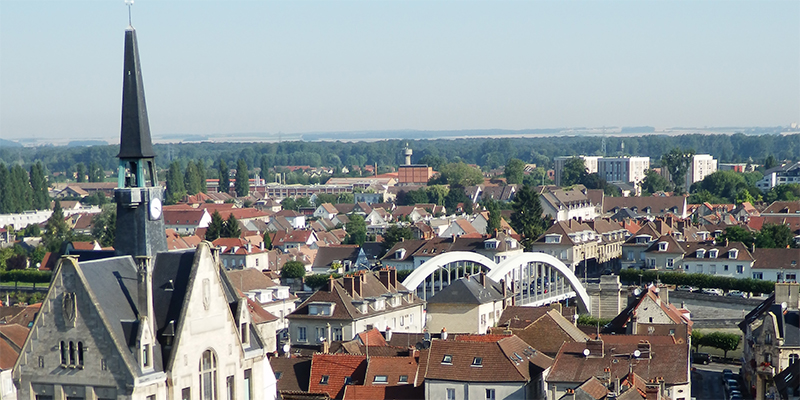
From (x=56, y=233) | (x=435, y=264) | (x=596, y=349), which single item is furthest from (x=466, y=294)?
(x=56, y=233)

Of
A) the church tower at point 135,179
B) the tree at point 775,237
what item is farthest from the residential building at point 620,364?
the tree at point 775,237

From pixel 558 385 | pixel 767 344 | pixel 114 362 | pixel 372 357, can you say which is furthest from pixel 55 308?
pixel 767 344

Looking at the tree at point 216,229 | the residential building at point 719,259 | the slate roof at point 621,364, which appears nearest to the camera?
the slate roof at point 621,364

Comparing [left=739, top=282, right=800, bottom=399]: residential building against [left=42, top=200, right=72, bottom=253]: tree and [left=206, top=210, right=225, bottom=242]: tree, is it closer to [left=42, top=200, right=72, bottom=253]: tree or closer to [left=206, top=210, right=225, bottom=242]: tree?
[left=206, top=210, right=225, bottom=242]: tree

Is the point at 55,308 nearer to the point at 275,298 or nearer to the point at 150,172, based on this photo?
the point at 150,172

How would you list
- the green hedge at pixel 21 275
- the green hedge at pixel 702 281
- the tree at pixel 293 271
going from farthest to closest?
the green hedge at pixel 21 275
the tree at pixel 293 271
the green hedge at pixel 702 281

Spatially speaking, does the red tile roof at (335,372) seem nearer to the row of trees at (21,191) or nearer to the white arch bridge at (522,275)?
the white arch bridge at (522,275)
